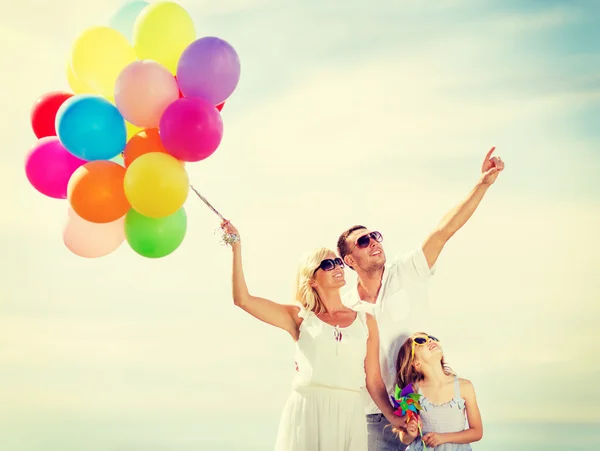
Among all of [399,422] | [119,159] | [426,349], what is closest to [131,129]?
[119,159]

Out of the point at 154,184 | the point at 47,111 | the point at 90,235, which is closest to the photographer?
the point at 154,184

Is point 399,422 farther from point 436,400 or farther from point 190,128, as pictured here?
point 190,128

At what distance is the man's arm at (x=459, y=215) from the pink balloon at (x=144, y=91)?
1.34 m

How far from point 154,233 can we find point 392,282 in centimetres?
113

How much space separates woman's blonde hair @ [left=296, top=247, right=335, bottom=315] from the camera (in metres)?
3.68

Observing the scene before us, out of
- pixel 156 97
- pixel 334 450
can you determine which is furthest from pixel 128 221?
pixel 334 450

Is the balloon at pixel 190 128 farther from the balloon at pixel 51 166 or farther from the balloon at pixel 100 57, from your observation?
the balloon at pixel 51 166

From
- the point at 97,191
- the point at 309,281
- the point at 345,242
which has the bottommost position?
the point at 309,281

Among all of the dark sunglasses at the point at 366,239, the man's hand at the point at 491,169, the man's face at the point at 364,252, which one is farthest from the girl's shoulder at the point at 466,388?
the man's hand at the point at 491,169

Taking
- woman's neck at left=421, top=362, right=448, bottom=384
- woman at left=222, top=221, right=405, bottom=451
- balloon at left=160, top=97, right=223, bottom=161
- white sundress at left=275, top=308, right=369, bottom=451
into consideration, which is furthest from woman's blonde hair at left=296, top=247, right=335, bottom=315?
balloon at left=160, top=97, right=223, bottom=161

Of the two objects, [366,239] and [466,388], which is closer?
[466,388]

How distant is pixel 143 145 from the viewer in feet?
11.8

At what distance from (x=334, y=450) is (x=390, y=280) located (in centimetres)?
85

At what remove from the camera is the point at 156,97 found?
11.6 ft
